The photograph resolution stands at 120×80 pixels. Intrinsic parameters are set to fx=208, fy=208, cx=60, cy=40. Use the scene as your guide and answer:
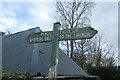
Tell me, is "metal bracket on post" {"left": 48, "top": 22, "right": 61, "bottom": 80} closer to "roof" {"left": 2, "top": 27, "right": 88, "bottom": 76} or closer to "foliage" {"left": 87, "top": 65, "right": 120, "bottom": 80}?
"roof" {"left": 2, "top": 27, "right": 88, "bottom": 76}

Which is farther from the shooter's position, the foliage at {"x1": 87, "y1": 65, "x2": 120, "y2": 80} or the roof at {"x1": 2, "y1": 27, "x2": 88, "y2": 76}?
the foliage at {"x1": 87, "y1": 65, "x2": 120, "y2": 80}

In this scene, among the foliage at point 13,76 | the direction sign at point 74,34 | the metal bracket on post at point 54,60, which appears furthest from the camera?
the foliage at point 13,76

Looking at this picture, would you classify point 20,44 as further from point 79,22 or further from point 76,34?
point 79,22

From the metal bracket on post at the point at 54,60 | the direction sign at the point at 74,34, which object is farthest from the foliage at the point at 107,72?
the metal bracket on post at the point at 54,60

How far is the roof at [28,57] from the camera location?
9.96m

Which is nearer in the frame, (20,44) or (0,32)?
(20,44)

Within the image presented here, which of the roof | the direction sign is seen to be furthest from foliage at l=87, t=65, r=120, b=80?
the direction sign

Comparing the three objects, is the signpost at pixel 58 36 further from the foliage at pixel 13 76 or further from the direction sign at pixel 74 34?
the foliage at pixel 13 76

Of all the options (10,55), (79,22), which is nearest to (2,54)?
(10,55)

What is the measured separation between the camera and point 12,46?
448 inches

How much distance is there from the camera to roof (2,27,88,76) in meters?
9.96

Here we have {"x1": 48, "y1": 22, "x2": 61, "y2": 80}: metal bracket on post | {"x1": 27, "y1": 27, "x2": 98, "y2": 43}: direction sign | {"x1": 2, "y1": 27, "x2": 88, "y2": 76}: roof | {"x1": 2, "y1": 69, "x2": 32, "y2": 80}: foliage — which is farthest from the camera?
{"x1": 2, "y1": 27, "x2": 88, "y2": 76}: roof

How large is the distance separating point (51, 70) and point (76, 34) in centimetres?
112

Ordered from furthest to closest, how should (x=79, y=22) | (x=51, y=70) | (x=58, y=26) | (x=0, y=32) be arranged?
(x=79, y=22) < (x=0, y=32) < (x=58, y=26) < (x=51, y=70)
